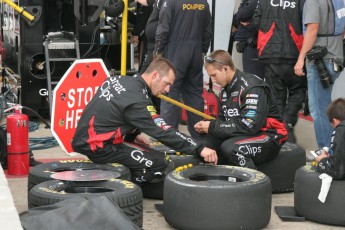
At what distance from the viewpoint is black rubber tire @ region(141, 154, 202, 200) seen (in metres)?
7.02

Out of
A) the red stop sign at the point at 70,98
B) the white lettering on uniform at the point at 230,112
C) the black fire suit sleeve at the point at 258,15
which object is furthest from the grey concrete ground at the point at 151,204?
the black fire suit sleeve at the point at 258,15

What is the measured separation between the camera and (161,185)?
700 cm

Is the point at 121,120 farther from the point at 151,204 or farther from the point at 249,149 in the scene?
the point at 249,149

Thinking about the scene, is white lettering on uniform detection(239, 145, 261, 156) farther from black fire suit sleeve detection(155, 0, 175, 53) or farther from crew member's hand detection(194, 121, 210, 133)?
black fire suit sleeve detection(155, 0, 175, 53)

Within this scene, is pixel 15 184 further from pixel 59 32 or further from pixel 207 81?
pixel 207 81

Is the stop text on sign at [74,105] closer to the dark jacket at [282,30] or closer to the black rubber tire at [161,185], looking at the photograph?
the black rubber tire at [161,185]

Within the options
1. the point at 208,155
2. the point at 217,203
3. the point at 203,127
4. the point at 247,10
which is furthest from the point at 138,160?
the point at 247,10

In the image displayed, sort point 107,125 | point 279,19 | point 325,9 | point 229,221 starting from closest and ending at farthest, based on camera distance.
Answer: point 229,221 < point 107,125 < point 325,9 < point 279,19

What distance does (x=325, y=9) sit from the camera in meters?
8.59

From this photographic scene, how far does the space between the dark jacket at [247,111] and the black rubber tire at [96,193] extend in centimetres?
161

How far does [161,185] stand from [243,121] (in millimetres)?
895

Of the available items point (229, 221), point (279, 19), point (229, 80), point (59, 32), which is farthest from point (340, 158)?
point (59, 32)

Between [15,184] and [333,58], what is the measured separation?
11.4 ft

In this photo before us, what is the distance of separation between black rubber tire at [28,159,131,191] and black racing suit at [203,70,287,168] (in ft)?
3.62
